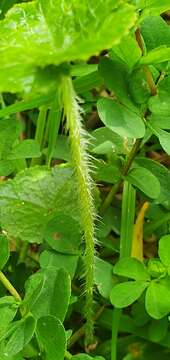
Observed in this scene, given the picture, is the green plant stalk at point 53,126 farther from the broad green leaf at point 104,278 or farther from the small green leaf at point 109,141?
the broad green leaf at point 104,278

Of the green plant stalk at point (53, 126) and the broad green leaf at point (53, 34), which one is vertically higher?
the broad green leaf at point (53, 34)

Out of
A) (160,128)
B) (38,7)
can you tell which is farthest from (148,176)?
(38,7)

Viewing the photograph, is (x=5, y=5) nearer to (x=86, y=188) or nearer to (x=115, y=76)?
(x=115, y=76)

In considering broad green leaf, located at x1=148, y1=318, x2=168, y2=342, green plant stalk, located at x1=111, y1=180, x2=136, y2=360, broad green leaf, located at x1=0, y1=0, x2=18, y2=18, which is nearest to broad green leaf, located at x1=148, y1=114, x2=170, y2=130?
green plant stalk, located at x1=111, y1=180, x2=136, y2=360

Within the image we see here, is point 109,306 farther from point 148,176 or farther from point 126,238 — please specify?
point 148,176

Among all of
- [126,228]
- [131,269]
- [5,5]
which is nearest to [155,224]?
[126,228]

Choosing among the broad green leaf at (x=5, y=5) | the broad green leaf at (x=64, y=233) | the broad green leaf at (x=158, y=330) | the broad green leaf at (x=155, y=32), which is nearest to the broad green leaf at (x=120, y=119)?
the broad green leaf at (x=155, y=32)

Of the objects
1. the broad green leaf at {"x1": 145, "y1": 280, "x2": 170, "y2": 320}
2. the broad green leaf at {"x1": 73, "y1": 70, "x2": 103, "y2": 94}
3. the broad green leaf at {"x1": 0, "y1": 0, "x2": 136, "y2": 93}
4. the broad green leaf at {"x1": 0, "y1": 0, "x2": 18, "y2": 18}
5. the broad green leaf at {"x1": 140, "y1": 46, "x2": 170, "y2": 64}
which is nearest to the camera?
the broad green leaf at {"x1": 0, "y1": 0, "x2": 136, "y2": 93}

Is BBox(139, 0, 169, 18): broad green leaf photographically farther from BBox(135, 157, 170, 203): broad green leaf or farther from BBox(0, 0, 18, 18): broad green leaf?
BBox(0, 0, 18, 18): broad green leaf
